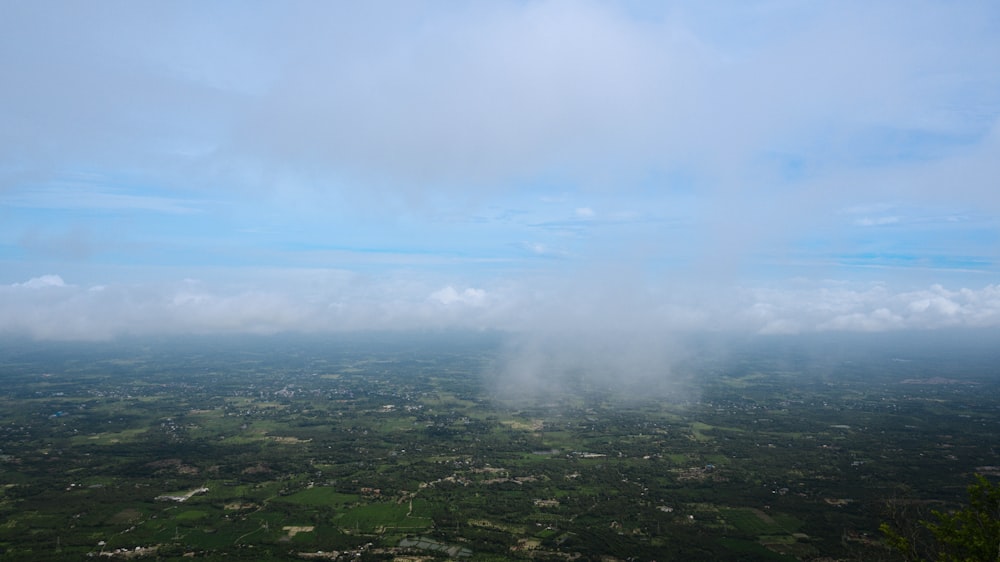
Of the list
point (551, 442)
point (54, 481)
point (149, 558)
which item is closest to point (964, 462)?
point (551, 442)

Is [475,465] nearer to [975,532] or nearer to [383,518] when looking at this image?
[383,518]

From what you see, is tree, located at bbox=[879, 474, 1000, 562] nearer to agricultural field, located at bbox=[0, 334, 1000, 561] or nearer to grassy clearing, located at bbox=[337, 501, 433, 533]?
agricultural field, located at bbox=[0, 334, 1000, 561]

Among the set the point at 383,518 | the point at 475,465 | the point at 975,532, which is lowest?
the point at 475,465

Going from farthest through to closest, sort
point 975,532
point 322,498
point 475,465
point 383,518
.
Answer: point 475,465
point 322,498
point 383,518
point 975,532

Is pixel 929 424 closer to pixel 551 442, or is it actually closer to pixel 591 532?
pixel 551 442

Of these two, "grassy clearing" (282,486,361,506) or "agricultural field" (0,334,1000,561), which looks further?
"grassy clearing" (282,486,361,506)

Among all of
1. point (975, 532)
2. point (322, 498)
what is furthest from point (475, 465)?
point (975, 532)

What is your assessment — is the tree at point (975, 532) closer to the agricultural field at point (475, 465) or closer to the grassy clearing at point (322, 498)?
the agricultural field at point (475, 465)

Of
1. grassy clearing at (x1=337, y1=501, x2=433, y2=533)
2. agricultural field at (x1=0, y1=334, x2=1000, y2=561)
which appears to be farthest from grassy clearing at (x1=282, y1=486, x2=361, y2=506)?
grassy clearing at (x1=337, y1=501, x2=433, y2=533)
